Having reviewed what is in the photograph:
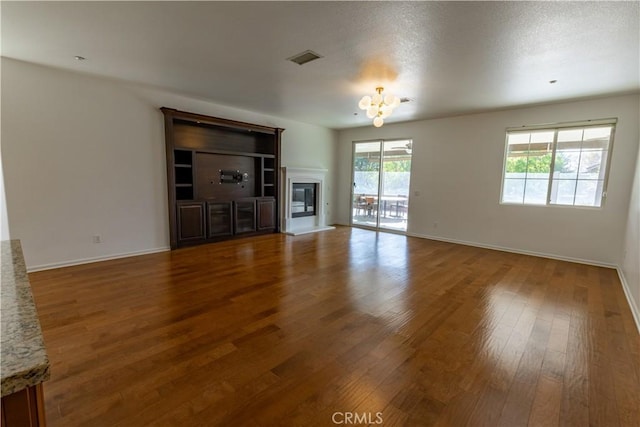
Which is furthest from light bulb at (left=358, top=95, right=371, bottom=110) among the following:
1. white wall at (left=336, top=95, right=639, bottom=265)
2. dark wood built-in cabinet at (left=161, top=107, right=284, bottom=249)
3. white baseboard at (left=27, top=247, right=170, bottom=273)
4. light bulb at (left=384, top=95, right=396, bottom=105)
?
white baseboard at (left=27, top=247, right=170, bottom=273)

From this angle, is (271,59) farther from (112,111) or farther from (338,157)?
(338,157)

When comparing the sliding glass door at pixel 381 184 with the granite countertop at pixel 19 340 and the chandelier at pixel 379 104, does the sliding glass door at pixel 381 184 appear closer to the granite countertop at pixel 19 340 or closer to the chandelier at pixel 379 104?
the chandelier at pixel 379 104

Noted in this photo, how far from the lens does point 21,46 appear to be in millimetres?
3129

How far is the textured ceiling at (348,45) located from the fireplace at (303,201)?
8.58 ft

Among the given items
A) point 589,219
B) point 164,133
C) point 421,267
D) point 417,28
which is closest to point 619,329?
point 421,267

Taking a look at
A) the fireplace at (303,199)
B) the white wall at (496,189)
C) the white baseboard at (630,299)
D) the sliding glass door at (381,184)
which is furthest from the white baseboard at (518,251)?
the fireplace at (303,199)

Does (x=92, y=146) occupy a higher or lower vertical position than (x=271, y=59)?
lower

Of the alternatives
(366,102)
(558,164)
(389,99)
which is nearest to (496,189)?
(558,164)

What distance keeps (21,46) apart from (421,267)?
5531mm

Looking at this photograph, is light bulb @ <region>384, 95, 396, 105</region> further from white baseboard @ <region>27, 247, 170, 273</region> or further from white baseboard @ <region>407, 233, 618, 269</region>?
white baseboard @ <region>27, 247, 170, 273</region>

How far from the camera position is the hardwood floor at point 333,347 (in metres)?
1.67

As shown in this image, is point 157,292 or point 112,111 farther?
point 112,111

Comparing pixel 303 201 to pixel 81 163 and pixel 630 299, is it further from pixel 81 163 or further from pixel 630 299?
pixel 630 299

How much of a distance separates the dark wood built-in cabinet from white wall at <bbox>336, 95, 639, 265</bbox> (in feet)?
9.40
